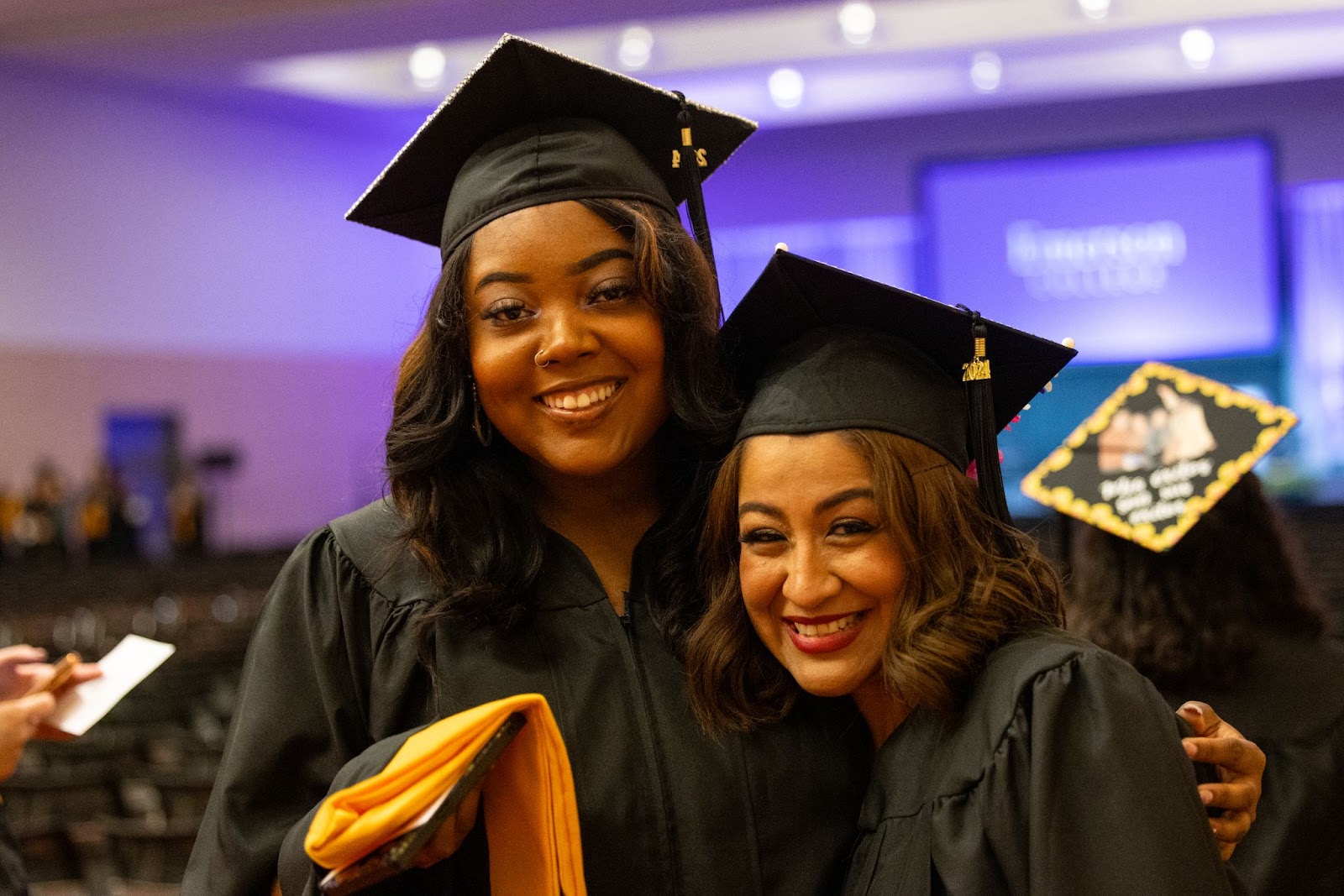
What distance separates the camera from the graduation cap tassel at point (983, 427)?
72.6 inches

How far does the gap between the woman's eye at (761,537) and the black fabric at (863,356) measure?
13 centimetres

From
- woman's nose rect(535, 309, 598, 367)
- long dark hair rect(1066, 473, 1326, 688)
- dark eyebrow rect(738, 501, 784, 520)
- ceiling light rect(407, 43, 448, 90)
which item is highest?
ceiling light rect(407, 43, 448, 90)

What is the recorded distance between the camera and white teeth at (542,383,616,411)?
184 centimetres

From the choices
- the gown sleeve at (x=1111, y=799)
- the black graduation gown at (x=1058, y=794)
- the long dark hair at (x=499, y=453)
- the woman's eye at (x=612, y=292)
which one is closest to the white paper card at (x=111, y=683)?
the long dark hair at (x=499, y=453)

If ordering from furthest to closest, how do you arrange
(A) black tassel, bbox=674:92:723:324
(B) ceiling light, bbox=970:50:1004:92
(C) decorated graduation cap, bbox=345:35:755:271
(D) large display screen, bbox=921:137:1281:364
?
1. (D) large display screen, bbox=921:137:1281:364
2. (B) ceiling light, bbox=970:50:1004:92
3. (A) black tassel, bbox=674:92:723:324
4. (C) decorated graduation cap, bbox=345:35:755:271

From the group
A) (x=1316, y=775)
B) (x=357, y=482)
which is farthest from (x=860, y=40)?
(x=1316, y=775)

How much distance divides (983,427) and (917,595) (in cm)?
27

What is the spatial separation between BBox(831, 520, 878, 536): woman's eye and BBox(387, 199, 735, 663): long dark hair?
0.23 m

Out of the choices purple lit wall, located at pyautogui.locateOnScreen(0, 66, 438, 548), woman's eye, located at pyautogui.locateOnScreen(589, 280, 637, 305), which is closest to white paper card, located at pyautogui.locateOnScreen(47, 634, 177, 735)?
woman's eye, located at pyautogui.locateOnScreen(589, 280, 637, 305)

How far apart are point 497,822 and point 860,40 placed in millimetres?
12725

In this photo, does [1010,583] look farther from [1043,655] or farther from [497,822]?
[497,822]

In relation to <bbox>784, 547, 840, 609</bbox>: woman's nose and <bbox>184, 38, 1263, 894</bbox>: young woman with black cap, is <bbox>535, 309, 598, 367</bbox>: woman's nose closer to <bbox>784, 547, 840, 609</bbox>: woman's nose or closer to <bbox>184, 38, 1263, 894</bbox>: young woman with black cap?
<bbox>184, 38, 1263, 894</bbox>: young woman with black cap

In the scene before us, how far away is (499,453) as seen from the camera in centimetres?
199

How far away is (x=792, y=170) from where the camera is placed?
659 inches
